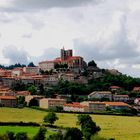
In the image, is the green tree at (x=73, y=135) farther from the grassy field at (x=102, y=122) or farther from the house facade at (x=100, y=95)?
the house facade at (x=100, y=95)

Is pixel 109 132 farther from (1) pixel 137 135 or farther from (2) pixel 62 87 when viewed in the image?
(2) pixel 62 87

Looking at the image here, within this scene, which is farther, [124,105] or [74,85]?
[74,85]

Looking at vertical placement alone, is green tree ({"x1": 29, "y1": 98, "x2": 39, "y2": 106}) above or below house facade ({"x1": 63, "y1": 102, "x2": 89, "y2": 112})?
above

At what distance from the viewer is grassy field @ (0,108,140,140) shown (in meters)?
92.2

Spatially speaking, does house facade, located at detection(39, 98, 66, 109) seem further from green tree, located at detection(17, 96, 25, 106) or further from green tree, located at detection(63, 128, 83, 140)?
green tree, located at detection(63, 128, 83, 140)

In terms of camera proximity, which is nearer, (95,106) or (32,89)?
(95,106)

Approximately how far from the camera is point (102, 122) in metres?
121

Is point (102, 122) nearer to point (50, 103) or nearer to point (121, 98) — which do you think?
point (50, 103)

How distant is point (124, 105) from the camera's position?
169m

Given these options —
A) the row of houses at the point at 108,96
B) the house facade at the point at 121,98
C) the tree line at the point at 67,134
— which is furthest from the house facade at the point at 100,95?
the tree line at the point at 67,134

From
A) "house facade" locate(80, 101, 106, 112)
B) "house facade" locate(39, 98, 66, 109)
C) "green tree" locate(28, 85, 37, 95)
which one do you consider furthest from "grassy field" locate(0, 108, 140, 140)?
"green tree" locate(28, 85, 37, 95)

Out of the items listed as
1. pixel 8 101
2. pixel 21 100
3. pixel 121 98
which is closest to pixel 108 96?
pixel 121 98

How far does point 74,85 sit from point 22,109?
2045 inches

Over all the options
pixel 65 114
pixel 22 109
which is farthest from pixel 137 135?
pixel 22 109
